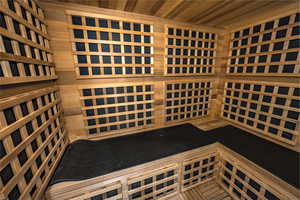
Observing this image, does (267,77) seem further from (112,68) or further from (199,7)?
(112,68)

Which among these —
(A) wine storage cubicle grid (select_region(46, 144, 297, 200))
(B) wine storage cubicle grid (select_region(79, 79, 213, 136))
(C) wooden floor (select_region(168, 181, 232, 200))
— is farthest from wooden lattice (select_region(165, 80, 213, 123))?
(C) wooden floor (select_region(168, 181, 232, 200))

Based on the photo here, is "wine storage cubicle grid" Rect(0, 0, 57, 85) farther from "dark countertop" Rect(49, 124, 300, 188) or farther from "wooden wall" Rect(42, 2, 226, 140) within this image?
"dark countertop" Rect(49, 124, 300, 188)

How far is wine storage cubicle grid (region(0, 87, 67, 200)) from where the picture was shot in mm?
619

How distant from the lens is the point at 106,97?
4.96 feet

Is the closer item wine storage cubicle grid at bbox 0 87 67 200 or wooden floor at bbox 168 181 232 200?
A: wine storage cubicle grid at bbox 0 87 67 200

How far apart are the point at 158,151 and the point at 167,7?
1.61m

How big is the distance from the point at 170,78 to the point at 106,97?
0.95m

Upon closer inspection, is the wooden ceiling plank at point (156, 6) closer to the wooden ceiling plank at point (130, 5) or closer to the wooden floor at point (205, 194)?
the wooden ceiling plank at point (130, 5)

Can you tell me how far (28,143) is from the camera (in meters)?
0.78

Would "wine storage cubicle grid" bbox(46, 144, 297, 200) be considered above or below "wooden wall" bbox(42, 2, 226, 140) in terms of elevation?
below

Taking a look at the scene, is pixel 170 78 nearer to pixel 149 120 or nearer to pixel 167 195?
pixel 149 120

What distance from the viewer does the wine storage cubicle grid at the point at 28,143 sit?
0.62 metres

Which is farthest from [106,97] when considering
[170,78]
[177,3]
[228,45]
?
[228,45]

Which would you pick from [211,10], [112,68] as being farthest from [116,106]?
[211,10]
